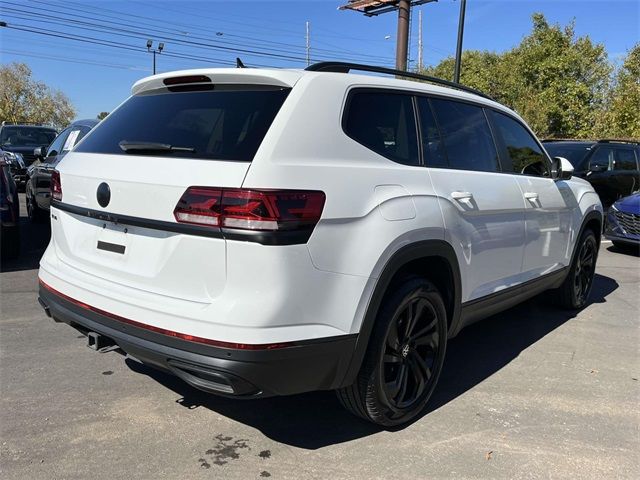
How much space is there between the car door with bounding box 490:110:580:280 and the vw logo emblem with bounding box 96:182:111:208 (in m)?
2.82

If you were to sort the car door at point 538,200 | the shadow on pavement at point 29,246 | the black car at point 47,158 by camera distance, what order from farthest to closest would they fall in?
the black car at point 47,158, the shadow on pavement at point 29,246, the car door at point 538,200

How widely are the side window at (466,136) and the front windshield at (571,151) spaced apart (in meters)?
7.42

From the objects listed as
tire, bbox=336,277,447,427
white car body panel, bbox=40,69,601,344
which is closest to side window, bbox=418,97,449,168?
white car body panel, bbox=40,69,601,344

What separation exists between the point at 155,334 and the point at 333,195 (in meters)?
1.00

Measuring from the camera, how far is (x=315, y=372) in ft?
8.14

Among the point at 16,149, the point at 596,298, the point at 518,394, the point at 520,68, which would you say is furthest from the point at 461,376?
the point at 520,68

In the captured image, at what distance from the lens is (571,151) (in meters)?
10.9

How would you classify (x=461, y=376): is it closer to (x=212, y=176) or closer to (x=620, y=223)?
(x=212, y=176)

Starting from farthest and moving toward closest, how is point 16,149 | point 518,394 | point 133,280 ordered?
point 16,149 < point 518,394 < point 133,280

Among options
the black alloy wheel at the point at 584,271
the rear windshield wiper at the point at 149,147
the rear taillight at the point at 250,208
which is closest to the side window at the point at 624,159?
the black alloy wheel at the point at 584,271

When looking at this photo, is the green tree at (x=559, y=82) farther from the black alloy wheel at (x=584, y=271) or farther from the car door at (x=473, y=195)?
the car door at (x=473, y=195)

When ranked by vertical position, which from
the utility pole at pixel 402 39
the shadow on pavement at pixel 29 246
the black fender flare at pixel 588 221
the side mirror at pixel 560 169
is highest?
the utility pole at pixel 402 39

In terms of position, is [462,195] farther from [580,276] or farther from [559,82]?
[559,82]

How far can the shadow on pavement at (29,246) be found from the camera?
21.4 ft
